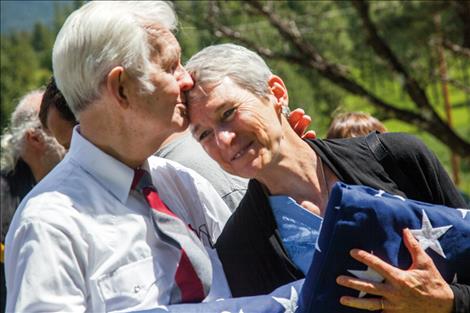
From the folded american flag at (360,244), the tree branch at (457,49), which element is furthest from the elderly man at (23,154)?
the tree branch at (457,49)

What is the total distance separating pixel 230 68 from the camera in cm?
241

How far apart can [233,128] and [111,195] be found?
Answer: 1.23 feet

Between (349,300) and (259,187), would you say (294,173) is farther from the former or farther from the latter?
(349,300)

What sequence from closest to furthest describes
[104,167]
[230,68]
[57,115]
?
1. [104,167]
2. [230,68]
3. [57,115]

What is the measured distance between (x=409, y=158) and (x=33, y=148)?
263cm

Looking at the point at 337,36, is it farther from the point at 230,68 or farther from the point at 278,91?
the point at 230,68

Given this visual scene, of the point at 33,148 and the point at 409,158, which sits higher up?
the point at 409,158

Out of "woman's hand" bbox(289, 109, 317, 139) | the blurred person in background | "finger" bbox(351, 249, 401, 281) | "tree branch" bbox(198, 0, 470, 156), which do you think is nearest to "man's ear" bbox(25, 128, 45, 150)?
the blurred person in background

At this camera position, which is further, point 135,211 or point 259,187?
point 259,187

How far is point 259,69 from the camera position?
2.46 metres

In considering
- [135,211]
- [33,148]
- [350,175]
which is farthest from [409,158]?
[33,148]

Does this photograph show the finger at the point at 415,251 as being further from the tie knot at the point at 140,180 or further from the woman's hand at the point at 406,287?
the tie knot at the point at 140,180

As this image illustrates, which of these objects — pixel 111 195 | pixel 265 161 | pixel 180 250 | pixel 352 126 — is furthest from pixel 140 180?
pixel 352 126

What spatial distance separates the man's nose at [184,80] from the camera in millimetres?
2281
